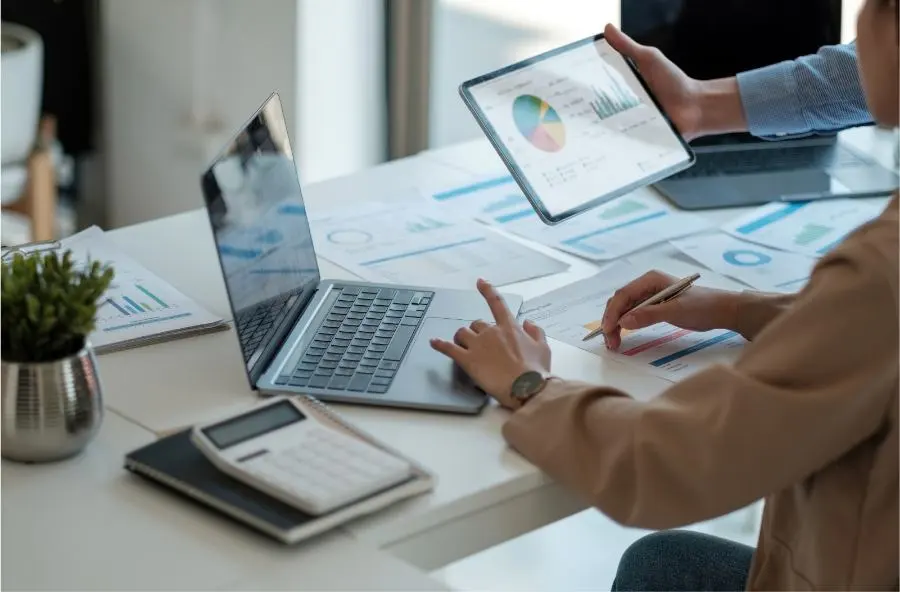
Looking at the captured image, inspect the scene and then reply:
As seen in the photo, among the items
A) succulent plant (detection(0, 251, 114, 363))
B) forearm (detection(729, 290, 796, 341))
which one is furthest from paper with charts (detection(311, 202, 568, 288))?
succulent plant (detection(0, 251, 114, 363))

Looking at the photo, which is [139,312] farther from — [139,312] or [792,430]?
[792,430]

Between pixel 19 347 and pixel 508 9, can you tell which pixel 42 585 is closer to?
pixel 19 347

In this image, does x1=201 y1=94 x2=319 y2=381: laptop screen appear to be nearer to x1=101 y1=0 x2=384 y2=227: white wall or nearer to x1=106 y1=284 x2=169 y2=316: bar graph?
x1=106 y1=284 x2=169 y2=316: bar graph

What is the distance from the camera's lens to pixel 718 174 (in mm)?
1993

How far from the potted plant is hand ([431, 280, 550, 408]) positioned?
36 cm

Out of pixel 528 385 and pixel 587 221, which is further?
pixel 587 221

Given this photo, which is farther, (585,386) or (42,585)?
(585,386)

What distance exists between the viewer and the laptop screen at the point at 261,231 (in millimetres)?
1245

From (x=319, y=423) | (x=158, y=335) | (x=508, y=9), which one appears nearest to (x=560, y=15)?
(x=508, y=9)

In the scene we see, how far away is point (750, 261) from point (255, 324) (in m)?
0.71

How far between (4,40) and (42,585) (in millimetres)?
2478

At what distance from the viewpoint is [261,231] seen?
4.43 feet

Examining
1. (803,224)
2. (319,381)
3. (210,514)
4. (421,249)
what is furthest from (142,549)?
(803,224)

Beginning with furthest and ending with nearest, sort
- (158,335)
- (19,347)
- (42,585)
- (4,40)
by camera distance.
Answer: (4,40), (158,335), (19,347), (42,585)
